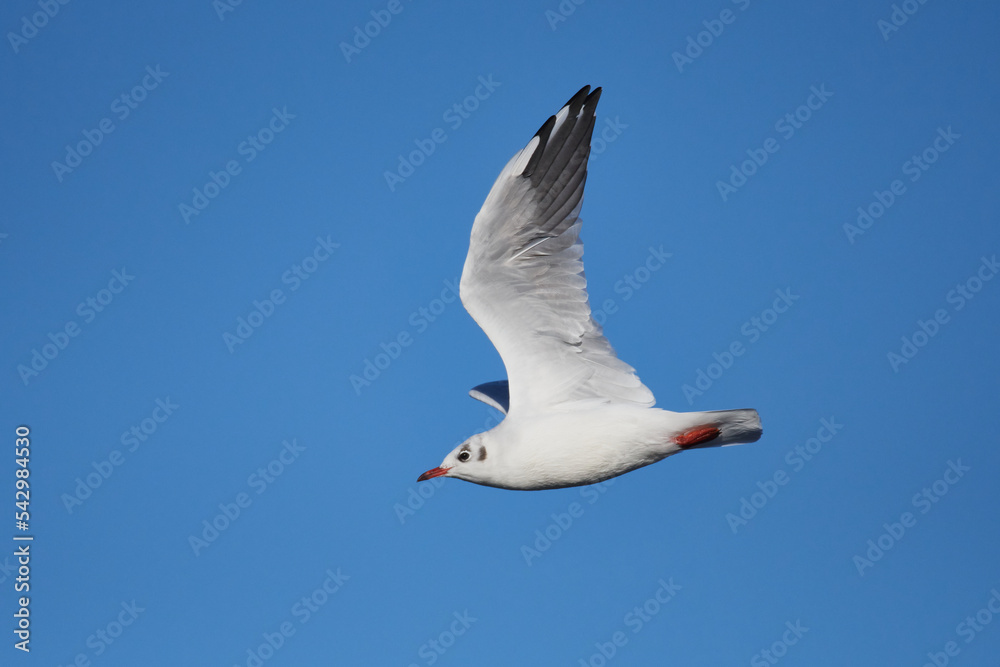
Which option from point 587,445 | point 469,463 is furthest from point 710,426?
point 469,463

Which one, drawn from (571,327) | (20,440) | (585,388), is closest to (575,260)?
(571,327)

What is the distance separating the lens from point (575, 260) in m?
7.53

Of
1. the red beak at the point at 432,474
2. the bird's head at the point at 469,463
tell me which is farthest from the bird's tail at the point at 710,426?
the red beak at the point at 432,474

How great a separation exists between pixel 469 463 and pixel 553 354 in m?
1.03

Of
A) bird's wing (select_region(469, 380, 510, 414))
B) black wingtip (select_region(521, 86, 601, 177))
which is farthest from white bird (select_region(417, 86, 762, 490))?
bird's wing (select_region(469, 380, 510, 414))

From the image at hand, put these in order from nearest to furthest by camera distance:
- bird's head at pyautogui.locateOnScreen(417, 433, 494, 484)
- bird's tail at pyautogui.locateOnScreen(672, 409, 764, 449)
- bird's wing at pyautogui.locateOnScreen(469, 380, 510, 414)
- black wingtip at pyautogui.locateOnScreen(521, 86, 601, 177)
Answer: black wingtip at pyautogui.locateOnScreen(521, 86, 601, 177) < bird's tail at pyautogui.locateOnScreen(672, 409, 764, 449) < bird's head at pyautogui.locateOnScreen(417, 433, 494, 484) < bird's wing at pyautogui.locateOnScreen(469, 380, 510, 414)

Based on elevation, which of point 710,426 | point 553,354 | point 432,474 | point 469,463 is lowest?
point 432,474

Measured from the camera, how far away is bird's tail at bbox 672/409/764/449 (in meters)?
7.46

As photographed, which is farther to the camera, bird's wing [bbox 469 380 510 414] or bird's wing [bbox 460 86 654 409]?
bird's wing [bbox 469 380 510 414]

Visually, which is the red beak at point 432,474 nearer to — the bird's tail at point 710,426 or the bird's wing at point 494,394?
the bird's wing at point 494,394

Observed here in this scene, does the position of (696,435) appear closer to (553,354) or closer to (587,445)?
(587,445)

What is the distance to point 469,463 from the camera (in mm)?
7676

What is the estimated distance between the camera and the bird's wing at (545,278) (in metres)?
7.27

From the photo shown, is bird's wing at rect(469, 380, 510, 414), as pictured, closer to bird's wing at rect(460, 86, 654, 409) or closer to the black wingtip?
bird's wing at rect(460, 86, 654, 409)
